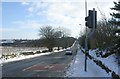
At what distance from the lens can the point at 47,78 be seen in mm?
18531

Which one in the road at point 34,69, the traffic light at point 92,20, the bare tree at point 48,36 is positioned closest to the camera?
the traffic light at point 92,20

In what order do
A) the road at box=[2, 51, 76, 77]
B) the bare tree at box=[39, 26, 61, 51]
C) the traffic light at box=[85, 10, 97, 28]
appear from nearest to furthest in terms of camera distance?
1. the traffic light at box=[85, 10, 97, 28]
2. the road at box=[2, 51, 76, 77]
3. the bare tree at box=[39, 26, 61, 51]

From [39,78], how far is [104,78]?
13.5 ft

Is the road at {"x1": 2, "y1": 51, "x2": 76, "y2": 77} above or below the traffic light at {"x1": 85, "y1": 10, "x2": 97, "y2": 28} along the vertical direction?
below

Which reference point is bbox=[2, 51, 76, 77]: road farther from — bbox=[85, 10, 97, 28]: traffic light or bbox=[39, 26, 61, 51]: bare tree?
bbox=[39, 26, 61, 51]: bare tree

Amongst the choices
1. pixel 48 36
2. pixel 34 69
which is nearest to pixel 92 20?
pixel 34 69

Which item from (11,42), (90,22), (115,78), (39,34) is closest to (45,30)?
(39,34)

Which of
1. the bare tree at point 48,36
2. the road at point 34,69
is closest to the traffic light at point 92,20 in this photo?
the road at point 34,69

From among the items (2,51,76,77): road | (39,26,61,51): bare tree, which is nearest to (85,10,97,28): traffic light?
(2,51,76,77): road

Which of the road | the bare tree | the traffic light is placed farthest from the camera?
the bare tree

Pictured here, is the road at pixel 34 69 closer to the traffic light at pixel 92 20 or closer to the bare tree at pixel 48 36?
the traffic light at pixel 92 20

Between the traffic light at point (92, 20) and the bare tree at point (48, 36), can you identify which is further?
the bare tree at point (48, 36)

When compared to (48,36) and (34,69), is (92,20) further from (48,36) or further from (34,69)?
(48,36)

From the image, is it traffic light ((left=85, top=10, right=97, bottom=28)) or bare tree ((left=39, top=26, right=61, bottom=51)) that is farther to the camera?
bare tree ((left=39, top=26, right=61, bottom=51))
